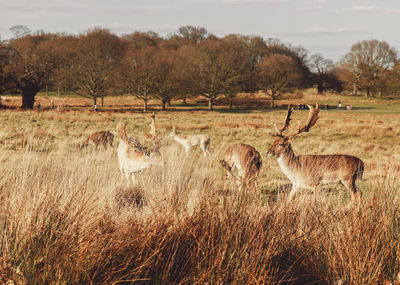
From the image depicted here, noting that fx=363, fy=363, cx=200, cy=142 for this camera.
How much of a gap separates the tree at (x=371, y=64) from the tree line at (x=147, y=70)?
0.16 m

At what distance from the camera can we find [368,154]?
600 inches

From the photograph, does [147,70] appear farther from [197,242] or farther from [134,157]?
[197,242]

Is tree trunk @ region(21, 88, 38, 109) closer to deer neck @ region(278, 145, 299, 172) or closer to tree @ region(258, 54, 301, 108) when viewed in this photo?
tree @ region(258, 54, 301, 108)

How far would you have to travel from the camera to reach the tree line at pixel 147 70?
3866 cm

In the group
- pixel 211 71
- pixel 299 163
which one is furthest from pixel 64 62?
pixel 299 163

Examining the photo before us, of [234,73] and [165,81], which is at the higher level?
[234,73]

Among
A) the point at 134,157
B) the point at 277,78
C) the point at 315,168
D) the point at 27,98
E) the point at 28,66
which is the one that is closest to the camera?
the point at 315,168

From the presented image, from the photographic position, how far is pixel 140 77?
44.9 metres

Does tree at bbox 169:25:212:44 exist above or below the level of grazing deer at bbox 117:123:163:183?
above

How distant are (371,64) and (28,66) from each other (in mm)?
53032

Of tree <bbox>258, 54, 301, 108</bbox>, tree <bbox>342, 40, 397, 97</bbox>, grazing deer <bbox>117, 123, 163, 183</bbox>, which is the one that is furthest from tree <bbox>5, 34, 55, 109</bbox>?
tree <bbox>342, 40, 397, 97</bbox>

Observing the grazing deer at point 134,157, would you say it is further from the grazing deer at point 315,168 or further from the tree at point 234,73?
the tree at point 234,73

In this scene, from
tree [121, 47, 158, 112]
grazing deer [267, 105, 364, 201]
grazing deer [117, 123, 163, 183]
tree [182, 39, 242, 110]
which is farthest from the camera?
tree [182, 39, 242, 110]

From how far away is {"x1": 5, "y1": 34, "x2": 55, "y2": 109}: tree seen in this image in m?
37.4
